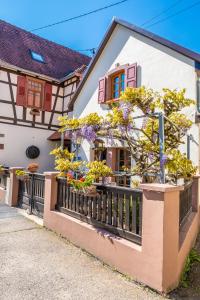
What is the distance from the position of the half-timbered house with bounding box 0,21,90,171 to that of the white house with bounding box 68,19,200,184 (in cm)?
254

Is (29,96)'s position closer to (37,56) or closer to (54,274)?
(37,56)

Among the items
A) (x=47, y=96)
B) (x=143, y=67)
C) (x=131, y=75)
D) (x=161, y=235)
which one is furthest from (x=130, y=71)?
(x=161, y=235)

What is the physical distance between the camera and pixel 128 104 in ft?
14.9

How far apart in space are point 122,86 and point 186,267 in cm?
653

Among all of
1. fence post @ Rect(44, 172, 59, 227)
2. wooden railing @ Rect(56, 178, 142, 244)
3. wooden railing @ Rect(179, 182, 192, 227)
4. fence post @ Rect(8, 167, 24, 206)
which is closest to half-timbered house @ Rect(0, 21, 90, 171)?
fence post @ Rect(8, 167, 24, 206)

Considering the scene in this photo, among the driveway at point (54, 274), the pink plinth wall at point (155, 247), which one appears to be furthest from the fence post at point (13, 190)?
the pink plinth wall at point (155, 247)

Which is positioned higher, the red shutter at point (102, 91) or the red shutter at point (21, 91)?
the red shutter at point (21, 91)

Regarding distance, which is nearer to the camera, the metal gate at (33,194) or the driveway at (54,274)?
the driveway at (54,274)

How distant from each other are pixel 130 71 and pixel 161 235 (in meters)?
6.37

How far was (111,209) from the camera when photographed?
3783 millimetres

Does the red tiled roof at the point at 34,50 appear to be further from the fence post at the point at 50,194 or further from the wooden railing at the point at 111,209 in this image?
the wooden railing at the point at 111,209

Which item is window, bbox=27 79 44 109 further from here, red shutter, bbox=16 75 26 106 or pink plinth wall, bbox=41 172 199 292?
pink plinth wall, bbox=41 172 199 292

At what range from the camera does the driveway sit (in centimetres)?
271

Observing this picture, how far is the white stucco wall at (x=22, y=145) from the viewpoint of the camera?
1114 cm
